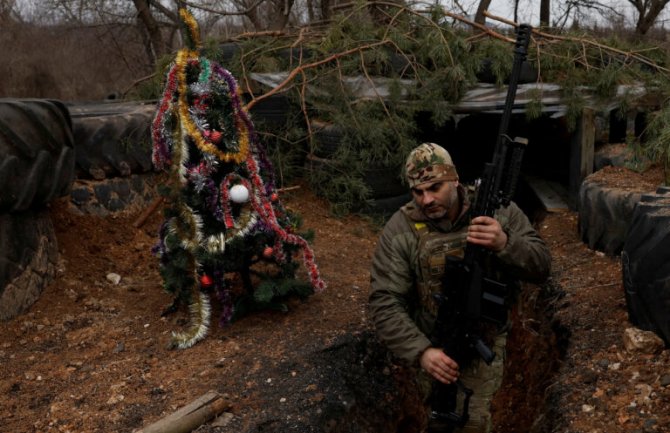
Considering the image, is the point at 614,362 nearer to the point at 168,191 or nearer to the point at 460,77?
the point at 168,191

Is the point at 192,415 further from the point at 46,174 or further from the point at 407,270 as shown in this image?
the point at 46,174

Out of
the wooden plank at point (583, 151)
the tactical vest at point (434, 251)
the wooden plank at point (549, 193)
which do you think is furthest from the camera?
the wooden plank at point (549, 193)

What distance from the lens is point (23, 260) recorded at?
3.85 metres

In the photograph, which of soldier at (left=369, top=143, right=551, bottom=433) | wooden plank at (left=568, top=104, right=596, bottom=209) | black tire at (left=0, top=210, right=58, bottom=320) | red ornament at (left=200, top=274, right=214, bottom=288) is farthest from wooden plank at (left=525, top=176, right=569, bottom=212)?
black tire at (left=0, top=210, right=58, bottom=320)

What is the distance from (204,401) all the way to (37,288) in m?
1.70

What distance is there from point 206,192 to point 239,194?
0.84 ft

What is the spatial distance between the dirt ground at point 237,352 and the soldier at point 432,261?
18.8 inches

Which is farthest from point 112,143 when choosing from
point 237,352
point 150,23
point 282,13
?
point 150,23

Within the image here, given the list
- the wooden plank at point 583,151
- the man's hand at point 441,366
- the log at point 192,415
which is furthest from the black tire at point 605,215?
the log at point 192,415

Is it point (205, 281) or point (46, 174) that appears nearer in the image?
point (205, 281)

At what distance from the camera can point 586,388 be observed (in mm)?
2980

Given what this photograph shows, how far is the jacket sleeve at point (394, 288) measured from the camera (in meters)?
2.81

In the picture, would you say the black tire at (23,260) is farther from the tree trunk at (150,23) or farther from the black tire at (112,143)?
the tree trunk at (150,23)

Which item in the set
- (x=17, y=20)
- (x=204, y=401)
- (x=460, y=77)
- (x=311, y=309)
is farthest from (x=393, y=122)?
(x=17, y=20)
